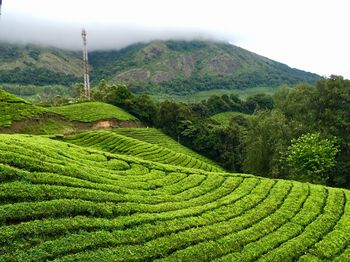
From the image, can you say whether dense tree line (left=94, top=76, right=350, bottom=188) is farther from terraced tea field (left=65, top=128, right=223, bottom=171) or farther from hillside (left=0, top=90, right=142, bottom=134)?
hillside (left=0, top=90, right=142, bottom=134)

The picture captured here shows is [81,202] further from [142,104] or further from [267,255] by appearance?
[142,104]

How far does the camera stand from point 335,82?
45.8m

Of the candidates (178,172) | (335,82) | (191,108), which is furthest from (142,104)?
(178,172)

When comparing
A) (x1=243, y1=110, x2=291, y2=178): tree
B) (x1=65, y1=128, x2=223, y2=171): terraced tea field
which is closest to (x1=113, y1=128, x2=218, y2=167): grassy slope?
(x1=65, y1=128, x2=223, y2=171): terraced tea field

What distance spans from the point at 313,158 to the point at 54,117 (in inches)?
1813

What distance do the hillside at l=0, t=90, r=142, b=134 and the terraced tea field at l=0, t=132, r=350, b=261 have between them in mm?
36536

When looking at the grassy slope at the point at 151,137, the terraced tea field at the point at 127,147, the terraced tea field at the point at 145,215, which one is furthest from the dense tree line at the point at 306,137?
the terraced tea field at the point at 145,215

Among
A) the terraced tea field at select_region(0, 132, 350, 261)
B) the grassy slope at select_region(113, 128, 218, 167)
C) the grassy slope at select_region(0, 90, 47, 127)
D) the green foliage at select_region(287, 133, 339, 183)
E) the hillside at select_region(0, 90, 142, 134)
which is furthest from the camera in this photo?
the grassy slope at select_region(113, 128, 218, 167)

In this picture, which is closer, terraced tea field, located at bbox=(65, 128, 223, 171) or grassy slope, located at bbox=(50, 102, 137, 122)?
terraced tea field, located at bbox=(65, 128, 223, 171)

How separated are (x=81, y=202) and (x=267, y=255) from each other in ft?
27.6

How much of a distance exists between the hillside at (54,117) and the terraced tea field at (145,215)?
36.5m

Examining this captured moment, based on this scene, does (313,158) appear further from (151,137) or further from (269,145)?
(151,137)

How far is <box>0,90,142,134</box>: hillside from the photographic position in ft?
192

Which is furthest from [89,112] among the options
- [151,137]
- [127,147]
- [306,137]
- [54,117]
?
[306,137]
